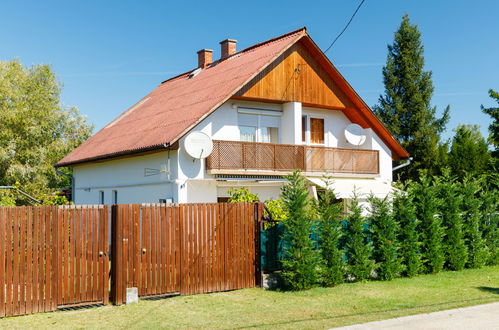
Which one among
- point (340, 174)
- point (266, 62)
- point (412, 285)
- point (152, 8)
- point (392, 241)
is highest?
point (152, 8)

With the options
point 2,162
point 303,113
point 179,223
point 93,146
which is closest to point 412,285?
point 179,223

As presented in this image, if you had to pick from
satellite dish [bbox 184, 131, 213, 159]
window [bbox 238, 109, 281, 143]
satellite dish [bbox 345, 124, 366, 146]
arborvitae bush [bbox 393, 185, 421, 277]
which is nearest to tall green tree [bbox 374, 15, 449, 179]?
satellite dish [bbox 345, 124, 366, 146]

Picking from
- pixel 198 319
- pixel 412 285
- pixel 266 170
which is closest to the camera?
pixel 198 319

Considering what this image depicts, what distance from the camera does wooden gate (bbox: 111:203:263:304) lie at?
11727 mm

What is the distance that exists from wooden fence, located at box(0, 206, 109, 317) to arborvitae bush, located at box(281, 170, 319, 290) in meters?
4.33

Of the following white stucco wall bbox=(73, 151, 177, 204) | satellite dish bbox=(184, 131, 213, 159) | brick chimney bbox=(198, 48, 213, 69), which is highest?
brick chimney bbox=(198, 48, 213, 69)

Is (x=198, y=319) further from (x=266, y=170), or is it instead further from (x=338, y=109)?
(x=338, y=109)

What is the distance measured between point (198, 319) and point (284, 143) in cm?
1370

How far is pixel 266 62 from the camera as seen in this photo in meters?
21.4

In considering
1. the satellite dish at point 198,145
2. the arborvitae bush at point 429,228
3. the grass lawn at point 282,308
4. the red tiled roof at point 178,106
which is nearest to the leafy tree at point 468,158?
the red tiled roof at point 178,106

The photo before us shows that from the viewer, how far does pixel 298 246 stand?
13297 millimetres

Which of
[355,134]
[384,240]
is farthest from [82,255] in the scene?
[355,134]

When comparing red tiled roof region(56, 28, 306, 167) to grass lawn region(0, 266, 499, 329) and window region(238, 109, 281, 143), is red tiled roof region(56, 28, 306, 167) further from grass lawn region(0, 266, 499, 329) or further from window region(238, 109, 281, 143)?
grass lawn region(0, 266, 499, 329)

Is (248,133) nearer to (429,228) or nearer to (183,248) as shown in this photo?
(429,228)
